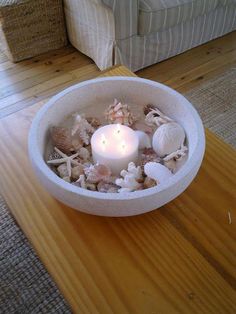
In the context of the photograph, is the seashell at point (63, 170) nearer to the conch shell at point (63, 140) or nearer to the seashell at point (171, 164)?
the conch shell at point (63, 140)

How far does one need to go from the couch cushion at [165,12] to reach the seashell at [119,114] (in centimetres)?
88

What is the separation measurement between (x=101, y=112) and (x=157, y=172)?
0.28m

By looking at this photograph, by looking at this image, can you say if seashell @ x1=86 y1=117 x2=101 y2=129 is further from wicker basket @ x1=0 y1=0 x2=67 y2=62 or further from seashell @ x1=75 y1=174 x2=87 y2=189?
wicker basket @ x1=0 y1=0 x2=67 y2=62

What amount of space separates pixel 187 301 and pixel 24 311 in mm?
575

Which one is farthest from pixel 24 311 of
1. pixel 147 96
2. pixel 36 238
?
pixel 147 96

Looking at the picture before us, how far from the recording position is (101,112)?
0.85 m

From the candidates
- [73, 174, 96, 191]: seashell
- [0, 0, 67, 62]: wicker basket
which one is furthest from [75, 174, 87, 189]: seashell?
[0, 0, 67, 62]: wicker basket

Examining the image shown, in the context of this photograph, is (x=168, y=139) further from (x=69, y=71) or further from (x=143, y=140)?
(x=69, y=71)

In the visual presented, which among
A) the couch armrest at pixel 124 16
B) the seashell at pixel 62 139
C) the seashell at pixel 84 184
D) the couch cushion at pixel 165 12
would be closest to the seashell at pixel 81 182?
the seashell at pixel 84 184

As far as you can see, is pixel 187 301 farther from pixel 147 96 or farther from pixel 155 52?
pixel 155 52

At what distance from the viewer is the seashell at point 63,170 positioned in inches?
27.3

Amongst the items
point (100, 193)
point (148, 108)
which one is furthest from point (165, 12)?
point (100, 193)

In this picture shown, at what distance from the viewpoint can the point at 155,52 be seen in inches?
68.2

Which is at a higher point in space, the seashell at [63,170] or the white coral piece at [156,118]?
the white coral piece at [156,118]
